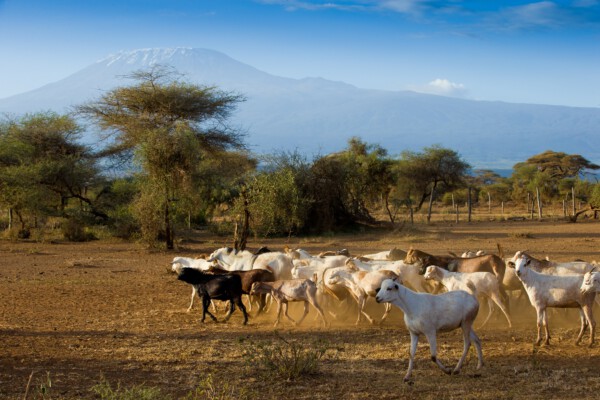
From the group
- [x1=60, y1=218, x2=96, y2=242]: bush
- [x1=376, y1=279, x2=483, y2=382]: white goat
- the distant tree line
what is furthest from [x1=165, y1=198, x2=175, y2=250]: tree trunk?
[x1=376, y1=279, x2=483, y2=382]: white goat

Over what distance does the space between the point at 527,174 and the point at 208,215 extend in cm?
3349

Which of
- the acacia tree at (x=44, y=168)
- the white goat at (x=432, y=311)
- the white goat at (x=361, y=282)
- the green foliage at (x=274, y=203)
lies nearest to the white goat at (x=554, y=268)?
the white goat at (x=361, y=282)

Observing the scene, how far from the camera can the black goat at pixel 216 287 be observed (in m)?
11.4

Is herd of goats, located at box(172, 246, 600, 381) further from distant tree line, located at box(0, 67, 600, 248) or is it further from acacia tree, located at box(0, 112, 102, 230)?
acacia tree, located at box(0, 112, 102, 230)

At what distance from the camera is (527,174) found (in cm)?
5672

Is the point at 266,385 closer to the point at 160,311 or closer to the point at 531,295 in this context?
the point at 531,295

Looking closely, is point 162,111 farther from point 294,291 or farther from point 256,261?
point 294,291

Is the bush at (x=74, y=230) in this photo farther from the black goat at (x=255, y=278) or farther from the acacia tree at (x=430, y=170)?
the acacia tree at (x=430, y=170)

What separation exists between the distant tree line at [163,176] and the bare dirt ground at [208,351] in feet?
22.1

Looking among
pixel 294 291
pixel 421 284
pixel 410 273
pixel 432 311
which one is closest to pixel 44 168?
pixel 294 291

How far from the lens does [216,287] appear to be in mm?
11461

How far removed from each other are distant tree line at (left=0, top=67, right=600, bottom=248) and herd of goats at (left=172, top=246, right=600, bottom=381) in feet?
32.8

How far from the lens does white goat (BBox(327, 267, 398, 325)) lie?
35.4 feet

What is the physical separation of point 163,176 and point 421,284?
13.2m
